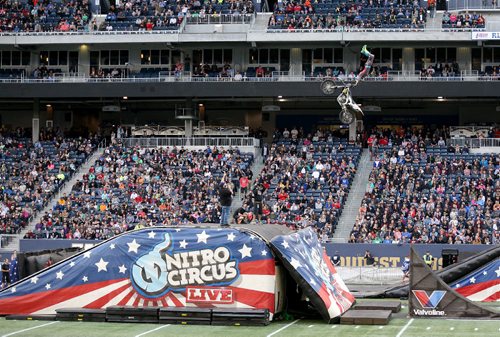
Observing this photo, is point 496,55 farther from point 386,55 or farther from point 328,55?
point 328,55

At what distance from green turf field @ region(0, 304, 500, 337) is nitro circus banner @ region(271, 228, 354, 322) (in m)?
0.56

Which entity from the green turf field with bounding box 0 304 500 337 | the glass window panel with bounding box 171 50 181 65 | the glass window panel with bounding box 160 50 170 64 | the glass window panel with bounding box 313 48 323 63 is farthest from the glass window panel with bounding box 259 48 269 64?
the green turf field with bounding box 0 304 500 337

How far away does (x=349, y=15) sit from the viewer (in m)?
59.0

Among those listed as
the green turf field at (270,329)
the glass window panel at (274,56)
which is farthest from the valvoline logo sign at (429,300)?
the glass window panel at (274,56)

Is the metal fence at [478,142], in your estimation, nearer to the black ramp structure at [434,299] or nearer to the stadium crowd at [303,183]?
the stadium crowd at [303,183]

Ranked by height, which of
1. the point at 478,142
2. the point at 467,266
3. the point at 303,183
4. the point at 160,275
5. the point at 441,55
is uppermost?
the point at 441,55

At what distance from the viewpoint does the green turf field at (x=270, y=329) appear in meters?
24.3

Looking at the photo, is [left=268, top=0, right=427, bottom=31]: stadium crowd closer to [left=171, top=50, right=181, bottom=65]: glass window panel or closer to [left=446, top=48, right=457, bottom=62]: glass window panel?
[left=446, top=48, right=457, bottom=62]: glass window panel

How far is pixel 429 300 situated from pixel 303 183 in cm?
2366

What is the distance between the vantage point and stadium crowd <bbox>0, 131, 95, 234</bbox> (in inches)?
2047

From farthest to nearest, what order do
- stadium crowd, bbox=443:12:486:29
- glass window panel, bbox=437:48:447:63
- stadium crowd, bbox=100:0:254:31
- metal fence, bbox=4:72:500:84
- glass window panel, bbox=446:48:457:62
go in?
1. stadium crowd, bbox=100:0:254:31
2. glass window panel, bbox=437:48:447:63
3. glass window panel, bbox=446:48:457:62
4. stadium crowd, bbox=443:12:486:29
5. metal fence, bbox=4:72:500:84

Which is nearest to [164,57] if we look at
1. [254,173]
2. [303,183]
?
[254,173]

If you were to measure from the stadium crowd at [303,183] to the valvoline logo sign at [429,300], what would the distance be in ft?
55.0

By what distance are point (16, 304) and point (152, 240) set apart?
4.06m
